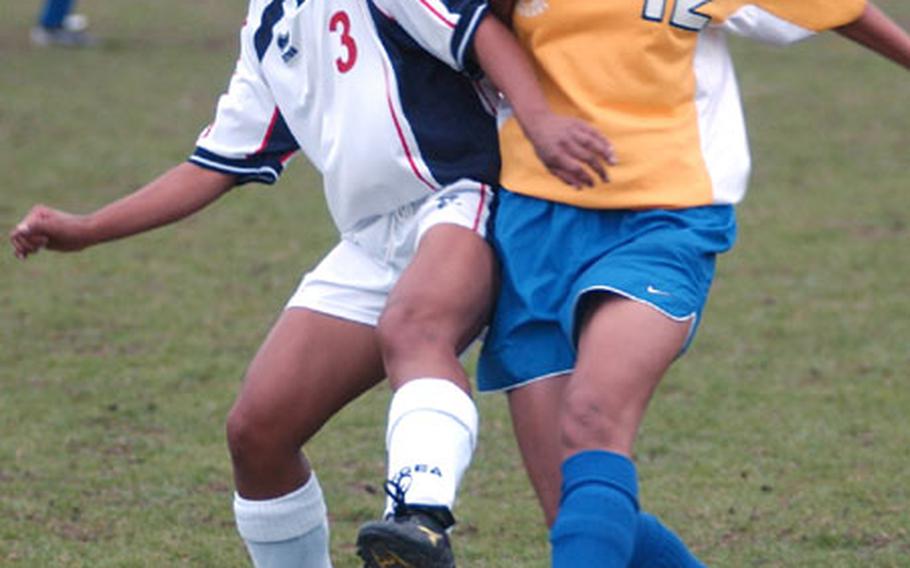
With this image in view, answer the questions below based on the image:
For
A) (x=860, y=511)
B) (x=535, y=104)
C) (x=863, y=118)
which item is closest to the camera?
(x=535, y=104)

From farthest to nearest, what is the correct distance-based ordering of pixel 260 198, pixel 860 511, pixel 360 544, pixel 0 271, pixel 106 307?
pixel 260 198 → pixel 0 271 → pixel 106 307 → pixel 860 511 → pixel 360 544

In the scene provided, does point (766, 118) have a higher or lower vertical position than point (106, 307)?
lower

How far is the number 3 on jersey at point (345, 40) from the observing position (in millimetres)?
3850

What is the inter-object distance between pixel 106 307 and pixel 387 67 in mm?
4315

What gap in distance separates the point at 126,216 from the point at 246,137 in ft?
1.06

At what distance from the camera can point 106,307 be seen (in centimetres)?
789

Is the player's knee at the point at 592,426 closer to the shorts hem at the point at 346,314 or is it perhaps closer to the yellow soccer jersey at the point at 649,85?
the yellow soccer jersey at the point at 649,85

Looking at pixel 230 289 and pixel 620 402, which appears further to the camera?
pixel 230 289

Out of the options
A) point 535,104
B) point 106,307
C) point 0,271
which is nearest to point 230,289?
point 106,307

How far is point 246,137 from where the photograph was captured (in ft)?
13.6

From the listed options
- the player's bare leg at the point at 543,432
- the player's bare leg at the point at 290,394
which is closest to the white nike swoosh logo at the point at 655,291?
the player's bare leg at the point at 543,432

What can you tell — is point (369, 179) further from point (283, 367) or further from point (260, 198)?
point (260, 198)

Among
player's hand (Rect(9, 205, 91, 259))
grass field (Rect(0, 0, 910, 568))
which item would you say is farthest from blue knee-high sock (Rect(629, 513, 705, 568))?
player's hand (Rect(9, 205, 91, 259))

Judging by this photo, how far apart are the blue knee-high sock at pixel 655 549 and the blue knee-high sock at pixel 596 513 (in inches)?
15.8
